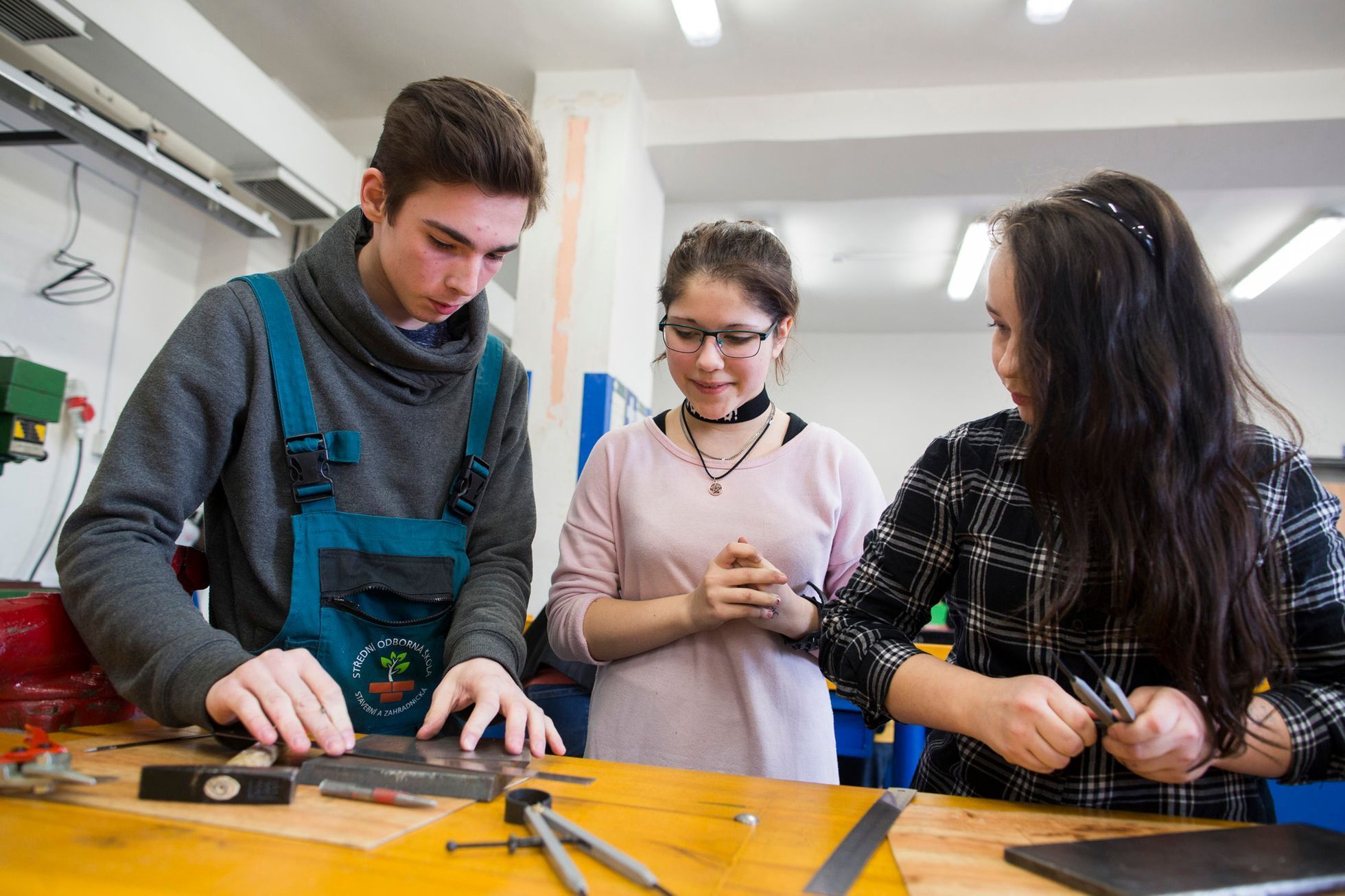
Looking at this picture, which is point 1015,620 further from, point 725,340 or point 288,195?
point 288,195

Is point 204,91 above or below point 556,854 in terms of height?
above

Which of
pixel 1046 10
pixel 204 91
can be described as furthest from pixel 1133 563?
pixel 204 91

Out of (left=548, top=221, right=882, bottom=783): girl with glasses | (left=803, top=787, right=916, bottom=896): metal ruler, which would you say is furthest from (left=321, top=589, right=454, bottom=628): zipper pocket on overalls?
(left=803, top=787, right=916, bottom=896): metal ruler

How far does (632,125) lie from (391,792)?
349 cm

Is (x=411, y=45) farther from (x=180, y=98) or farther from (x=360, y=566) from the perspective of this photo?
(x=360, y=566)

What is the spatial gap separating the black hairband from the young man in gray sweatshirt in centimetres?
71

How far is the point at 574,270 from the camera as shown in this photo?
11.7 feet

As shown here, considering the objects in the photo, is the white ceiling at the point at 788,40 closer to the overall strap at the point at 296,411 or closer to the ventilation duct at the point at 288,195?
the ventilation duct at the point at 288,195

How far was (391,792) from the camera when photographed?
69cm

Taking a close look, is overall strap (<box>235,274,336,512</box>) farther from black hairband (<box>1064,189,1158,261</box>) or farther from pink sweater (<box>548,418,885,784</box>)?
black hairband (<box>1064,189,1158,261</box>)

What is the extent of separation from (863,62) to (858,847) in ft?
11.7

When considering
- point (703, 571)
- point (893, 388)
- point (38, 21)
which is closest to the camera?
point (703, 571)

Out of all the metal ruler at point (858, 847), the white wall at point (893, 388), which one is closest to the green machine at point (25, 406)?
the metal ruler at point (858, 847)

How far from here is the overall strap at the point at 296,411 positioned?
1.03 metres
